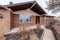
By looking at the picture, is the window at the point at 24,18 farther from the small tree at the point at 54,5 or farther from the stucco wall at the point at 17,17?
the small tree at the point at 54,5

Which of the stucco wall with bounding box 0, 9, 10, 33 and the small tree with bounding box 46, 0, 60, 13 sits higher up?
the small tree with bounding box 46, 0, 60, 13

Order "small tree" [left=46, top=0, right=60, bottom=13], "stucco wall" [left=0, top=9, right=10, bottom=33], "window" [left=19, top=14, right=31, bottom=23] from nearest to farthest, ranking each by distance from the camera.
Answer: "stucco wall" [left=0, top=9, right=10, bottom=33]
"window" [left=19, top=14, right=31, bottom=23]
"small tree" [left=46, top=0, right=60, bottom=13]

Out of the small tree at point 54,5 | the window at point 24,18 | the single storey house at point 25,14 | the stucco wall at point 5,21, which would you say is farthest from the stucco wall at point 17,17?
the small tree at point 54,5

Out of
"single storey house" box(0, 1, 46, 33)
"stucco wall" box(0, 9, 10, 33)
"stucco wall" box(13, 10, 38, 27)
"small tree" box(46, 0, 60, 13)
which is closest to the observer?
"stucco wall" box(0, 9, 10, 33)

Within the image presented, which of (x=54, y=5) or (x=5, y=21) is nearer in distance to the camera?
(x=5, y=21)

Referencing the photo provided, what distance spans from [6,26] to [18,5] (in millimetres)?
2905

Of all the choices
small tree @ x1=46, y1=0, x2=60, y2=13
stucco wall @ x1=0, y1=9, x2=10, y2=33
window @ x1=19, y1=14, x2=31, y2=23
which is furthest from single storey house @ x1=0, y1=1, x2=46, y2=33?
small tree @ x1=46, y1=0, x2=60, y2=13

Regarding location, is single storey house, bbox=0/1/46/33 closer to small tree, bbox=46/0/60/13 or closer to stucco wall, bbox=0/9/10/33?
stucco wall, bbox=0/9/10/33

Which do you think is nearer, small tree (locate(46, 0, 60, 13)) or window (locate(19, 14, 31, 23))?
window (locate(19, 14, 31, 23))

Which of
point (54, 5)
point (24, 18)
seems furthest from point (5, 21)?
point (54, 5)

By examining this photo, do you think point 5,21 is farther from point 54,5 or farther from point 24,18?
point 54,5

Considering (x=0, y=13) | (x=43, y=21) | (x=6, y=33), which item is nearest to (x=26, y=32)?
(x=6, y=33)

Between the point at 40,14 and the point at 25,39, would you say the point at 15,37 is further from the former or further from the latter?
the point at 40,14

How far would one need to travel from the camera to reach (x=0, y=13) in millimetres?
16391
